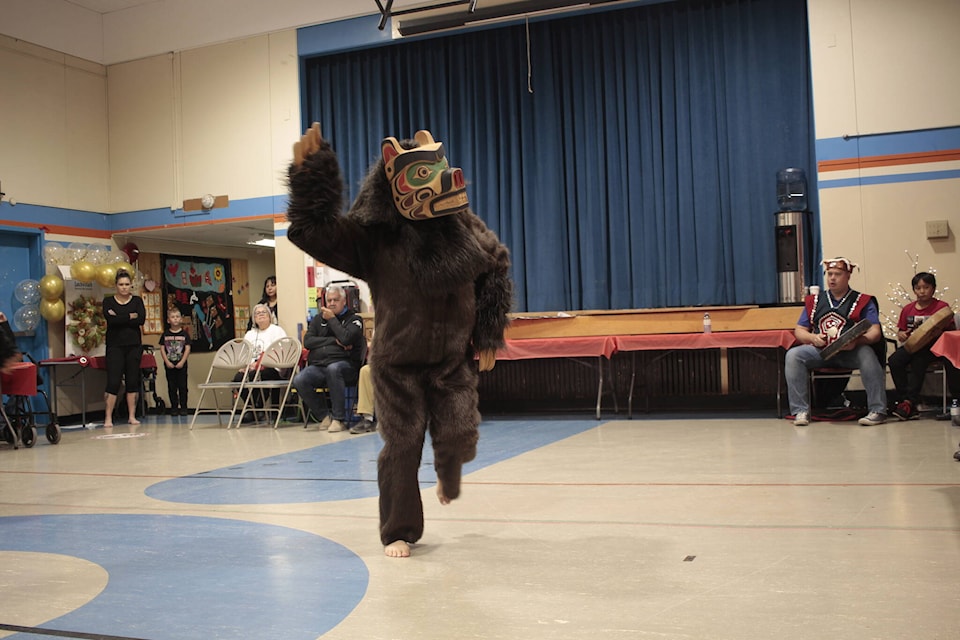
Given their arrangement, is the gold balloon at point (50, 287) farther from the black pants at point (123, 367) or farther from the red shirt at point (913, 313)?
the red shirt at point (913, 313)

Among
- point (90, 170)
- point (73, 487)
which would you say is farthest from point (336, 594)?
point (90, 170)

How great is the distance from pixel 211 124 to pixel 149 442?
4.65 metres

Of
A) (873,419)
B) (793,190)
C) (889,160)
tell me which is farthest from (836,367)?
(889,160)

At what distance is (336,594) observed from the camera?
259 cm

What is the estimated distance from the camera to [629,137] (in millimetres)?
8844

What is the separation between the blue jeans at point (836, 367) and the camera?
21.3 ft

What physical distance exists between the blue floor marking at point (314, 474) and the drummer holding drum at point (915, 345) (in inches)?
102

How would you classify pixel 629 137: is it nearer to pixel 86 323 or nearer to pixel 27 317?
pixel 86 323

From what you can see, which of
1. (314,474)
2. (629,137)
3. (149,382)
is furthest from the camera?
(149,382)

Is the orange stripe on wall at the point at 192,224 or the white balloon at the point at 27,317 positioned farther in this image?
the orange stripe on wall at the point at 192,224

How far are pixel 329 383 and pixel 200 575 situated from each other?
194 inches

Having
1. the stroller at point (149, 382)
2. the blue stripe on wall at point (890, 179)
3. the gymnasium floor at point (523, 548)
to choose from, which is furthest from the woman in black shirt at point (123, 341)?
the blue stripe on wall at point (890, 179)

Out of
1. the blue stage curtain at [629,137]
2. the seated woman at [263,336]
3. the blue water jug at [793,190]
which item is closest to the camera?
the blue water jug at [793,190]

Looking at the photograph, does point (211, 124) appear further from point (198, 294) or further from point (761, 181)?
point (761, 181)
